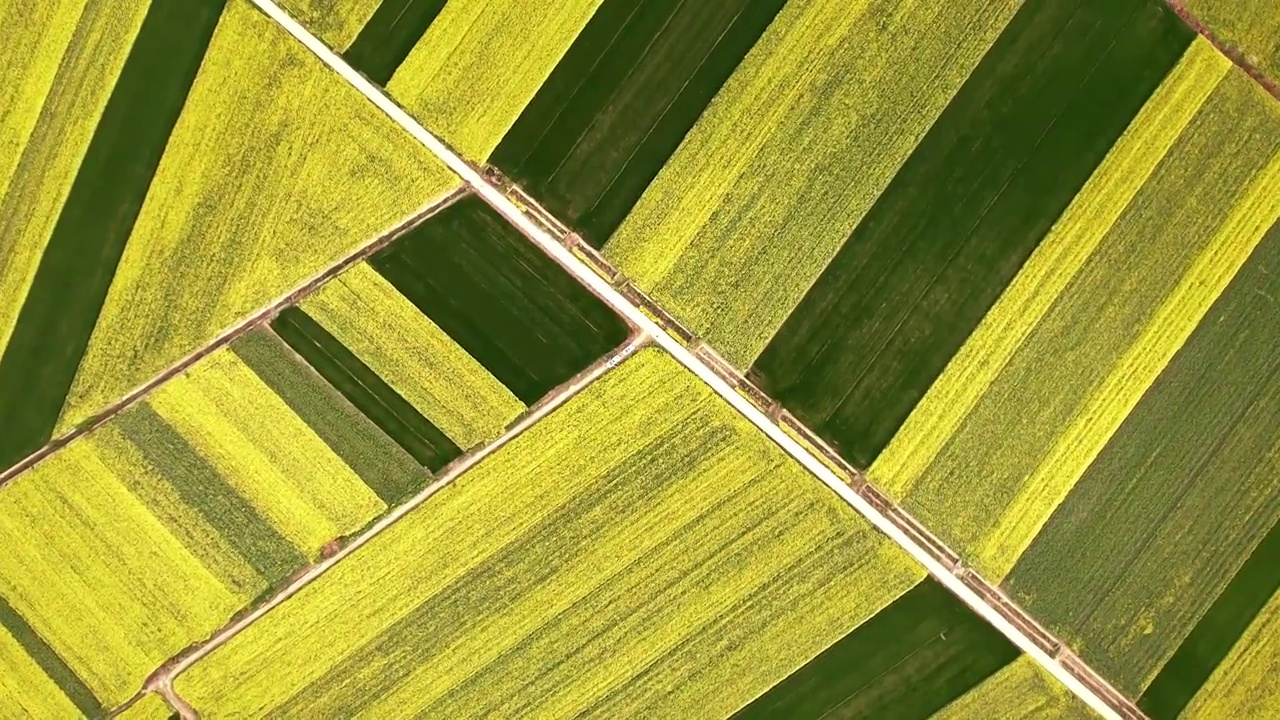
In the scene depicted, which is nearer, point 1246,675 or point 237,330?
point 1246,675

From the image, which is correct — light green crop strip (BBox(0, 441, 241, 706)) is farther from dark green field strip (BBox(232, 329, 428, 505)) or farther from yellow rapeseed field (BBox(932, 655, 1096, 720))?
yellow rapeseed field (BBox(932, 655, 1096, 720))

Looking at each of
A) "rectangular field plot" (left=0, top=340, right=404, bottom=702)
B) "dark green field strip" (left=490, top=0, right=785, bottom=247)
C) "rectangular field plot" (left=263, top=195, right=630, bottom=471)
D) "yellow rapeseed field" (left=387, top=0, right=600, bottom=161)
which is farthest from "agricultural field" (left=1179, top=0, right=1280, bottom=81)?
"rectangular field plot" (left=0, top=340, right=404, bottom=702)

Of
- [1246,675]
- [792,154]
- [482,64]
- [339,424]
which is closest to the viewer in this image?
[1246,675]

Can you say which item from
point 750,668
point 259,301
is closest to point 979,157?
point 750,668

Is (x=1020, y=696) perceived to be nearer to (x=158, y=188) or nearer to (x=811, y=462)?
(x=811, y=462)

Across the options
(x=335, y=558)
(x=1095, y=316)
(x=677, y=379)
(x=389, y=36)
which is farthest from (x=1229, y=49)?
(x=335, y=558)

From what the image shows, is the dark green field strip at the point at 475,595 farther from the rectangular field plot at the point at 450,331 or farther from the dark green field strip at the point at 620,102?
the dark green field strip at the point at 620,102

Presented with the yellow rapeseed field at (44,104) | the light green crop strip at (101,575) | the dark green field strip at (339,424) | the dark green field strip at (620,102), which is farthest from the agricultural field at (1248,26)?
the light green crop strip at (101,575)
